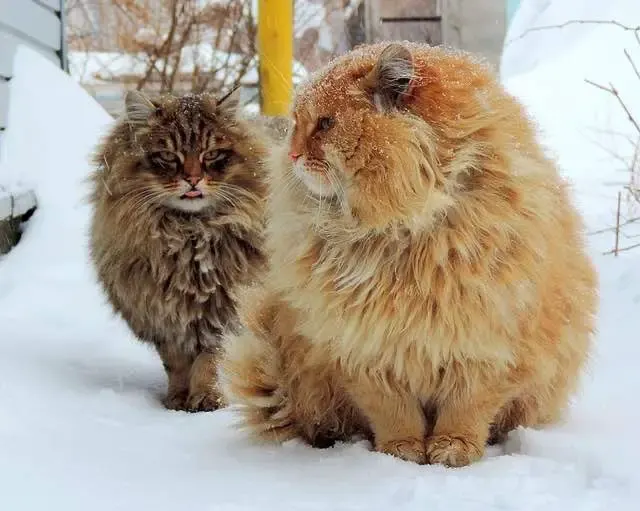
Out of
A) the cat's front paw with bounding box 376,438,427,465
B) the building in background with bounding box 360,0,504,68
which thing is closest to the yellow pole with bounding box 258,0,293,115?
the building in background with bounding box 360,0,504,68

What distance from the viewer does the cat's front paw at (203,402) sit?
2939 millimetres

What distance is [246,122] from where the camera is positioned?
3189 millimetres

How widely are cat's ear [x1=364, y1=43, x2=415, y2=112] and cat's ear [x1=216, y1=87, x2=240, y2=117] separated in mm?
1378

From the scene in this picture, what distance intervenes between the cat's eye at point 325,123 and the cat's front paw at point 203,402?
138cm

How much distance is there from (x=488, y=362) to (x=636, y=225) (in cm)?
298

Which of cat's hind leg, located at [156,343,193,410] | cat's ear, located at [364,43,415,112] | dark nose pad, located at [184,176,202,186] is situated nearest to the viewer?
cat's ear, located at [364,43,415,112]

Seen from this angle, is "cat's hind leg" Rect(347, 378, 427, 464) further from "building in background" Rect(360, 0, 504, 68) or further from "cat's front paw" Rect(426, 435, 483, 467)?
"building in background" Rect(360, 0, 504, 68)

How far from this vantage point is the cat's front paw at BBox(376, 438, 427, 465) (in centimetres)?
196

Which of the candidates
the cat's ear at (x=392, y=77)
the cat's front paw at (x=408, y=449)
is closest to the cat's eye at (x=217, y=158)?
the cat's ear at (x=392, y=77)

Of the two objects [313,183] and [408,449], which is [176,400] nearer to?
[408,449]

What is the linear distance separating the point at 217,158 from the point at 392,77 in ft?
4.41

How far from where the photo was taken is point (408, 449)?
6.46ft

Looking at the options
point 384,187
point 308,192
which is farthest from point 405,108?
point 308,192

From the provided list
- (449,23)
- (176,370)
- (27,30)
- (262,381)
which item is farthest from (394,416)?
(449,23)
